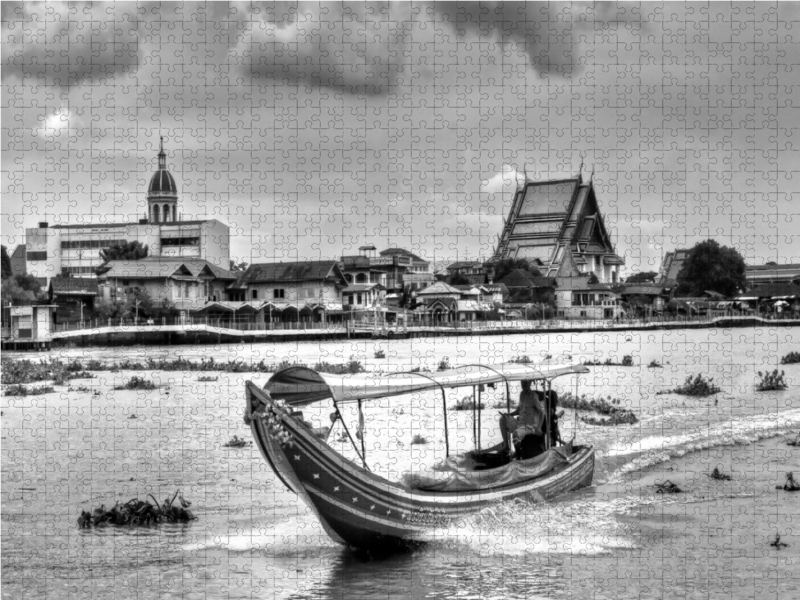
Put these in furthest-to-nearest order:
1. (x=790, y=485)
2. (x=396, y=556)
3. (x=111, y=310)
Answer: (x=111, y=310)
(x=790, y=485)
(x=396, y=556)

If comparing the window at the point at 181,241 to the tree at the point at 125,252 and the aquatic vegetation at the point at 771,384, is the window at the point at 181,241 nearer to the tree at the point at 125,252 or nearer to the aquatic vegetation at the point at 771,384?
the tree at the point at 125,252

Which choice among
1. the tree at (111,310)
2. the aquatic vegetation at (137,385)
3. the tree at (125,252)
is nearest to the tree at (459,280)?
the tree at (125,252)

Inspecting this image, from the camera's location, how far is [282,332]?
6031 cm

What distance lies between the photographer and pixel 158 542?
11.5 m

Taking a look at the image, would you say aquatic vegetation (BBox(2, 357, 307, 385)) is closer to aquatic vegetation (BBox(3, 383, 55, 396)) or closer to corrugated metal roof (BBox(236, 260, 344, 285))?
aquatic vegetation (BBox(3, 383, 55, 396))

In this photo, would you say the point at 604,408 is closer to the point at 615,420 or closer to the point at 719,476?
the point at 615,420

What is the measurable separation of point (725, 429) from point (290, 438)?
509 inches

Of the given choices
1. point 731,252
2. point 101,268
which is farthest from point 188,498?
point 731,252

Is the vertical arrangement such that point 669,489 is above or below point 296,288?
below

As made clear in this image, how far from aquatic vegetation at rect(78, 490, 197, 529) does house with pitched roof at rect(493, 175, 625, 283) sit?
290 ft

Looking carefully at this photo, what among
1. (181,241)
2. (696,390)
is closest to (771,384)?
(696,390)

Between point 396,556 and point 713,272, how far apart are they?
300 feet

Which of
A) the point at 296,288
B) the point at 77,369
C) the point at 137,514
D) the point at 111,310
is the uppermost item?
the point at 296,288

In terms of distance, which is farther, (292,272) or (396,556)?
(292,272)
